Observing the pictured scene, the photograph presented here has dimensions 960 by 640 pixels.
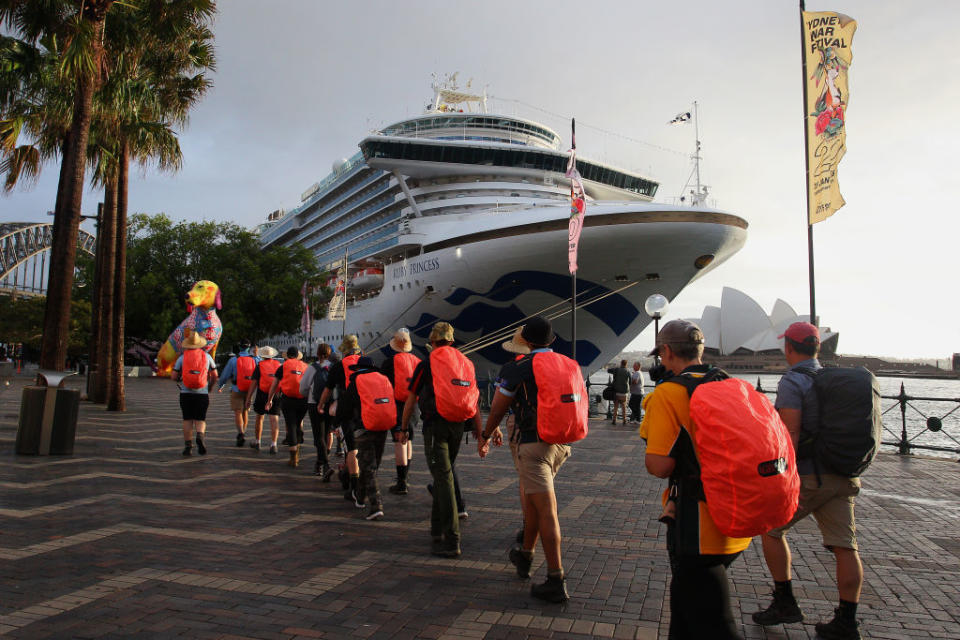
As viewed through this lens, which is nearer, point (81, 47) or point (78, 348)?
point (81, 47)

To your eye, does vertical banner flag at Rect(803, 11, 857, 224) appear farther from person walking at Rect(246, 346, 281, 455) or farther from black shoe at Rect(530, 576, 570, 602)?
person walking at Rect(246, 346, 281, 455)

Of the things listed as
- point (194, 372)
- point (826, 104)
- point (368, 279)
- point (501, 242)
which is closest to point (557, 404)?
point (826, 104)

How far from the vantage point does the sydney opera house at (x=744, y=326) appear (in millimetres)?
71812

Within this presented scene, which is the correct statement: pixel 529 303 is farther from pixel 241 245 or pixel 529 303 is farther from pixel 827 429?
pixel 241 245

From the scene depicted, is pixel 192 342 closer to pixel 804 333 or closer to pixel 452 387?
pixel 452 387

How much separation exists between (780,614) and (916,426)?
22.9 m

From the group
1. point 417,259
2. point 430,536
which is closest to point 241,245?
point 417,259

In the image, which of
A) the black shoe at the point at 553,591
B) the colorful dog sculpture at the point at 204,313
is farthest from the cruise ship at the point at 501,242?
the black shoe at the point at 553,591

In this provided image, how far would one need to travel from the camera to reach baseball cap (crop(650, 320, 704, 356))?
→ 247 cm

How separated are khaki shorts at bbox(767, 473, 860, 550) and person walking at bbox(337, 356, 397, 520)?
10.4ft

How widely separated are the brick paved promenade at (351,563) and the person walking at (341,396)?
0.19 metres

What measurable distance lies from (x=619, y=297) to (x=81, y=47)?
16.9m

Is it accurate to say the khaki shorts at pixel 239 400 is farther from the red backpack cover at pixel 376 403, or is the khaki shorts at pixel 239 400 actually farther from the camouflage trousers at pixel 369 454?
the red backpack cover at pixel 376 403

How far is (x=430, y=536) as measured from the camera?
4.81 metres
